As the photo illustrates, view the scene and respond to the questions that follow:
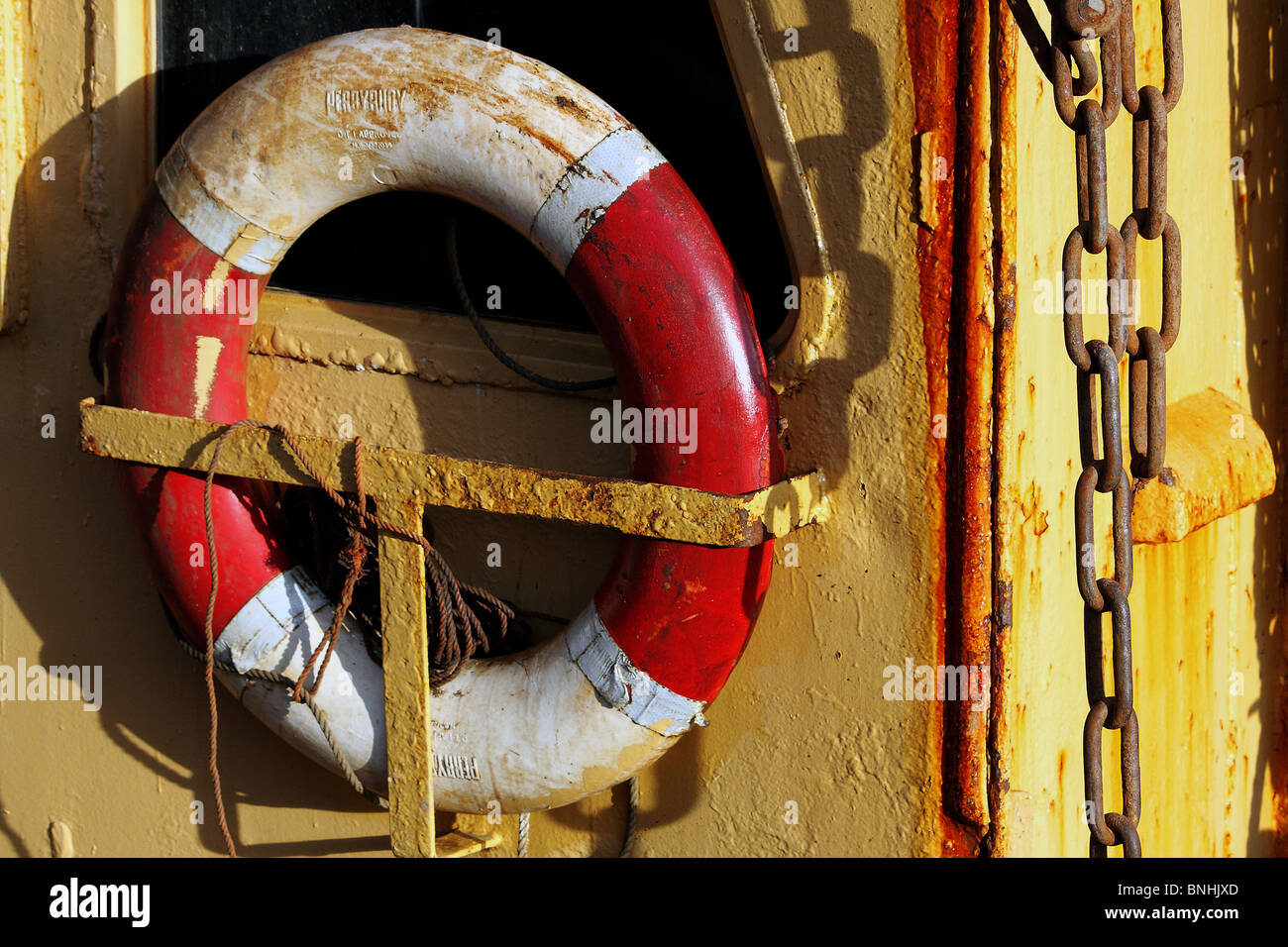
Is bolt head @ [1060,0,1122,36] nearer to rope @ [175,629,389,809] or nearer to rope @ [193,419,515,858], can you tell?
rope @ [193,419,515,858]

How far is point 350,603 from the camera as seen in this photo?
1.93 metres

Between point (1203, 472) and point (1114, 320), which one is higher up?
point (1114, 320)

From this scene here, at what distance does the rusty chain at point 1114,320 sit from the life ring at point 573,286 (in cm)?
47

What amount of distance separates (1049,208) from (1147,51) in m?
0.37

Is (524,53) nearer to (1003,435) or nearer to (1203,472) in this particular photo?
(1003,435)

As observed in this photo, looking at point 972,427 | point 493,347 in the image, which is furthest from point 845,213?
point 493,347

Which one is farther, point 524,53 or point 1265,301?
point 1265,301

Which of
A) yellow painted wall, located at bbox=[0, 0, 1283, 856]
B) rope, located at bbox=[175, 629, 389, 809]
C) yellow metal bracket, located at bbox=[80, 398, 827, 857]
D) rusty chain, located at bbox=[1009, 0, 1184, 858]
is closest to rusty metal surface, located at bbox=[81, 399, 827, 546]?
yellow metal bracket, located at bbox=[80, 398, 827, 857]

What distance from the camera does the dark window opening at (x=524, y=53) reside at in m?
1.87

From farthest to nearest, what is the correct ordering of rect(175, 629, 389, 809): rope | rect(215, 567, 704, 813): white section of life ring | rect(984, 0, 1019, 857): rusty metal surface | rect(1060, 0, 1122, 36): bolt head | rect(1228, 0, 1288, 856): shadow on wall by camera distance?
rect(1228, 0, 1288, 856): shadow on wall → rect(175, 629, 389, 809): rope → rect(215, 567, 704, 813): white section of life ring → rect(984, 0, 1019, 857): rusty metal surface → rect(1060, 0, 1122, 36): bolt head

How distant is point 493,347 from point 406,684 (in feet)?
1.68

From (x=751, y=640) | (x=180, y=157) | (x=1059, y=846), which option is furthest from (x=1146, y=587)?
(x=180, y=157)

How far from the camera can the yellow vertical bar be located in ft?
5.98

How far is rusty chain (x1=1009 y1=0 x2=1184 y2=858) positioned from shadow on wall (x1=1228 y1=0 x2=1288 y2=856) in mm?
896
